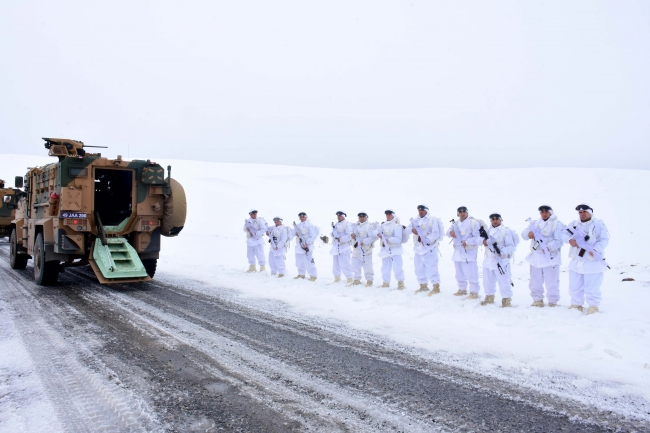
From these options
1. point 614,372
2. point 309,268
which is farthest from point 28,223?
point 614,372

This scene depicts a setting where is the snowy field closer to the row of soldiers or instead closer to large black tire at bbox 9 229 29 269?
the row of soldiers

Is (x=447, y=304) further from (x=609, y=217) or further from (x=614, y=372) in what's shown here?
(x=609, y=217)

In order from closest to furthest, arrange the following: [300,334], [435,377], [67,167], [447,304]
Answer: [435,377]
[300,334]
[447,304]
[67,167]

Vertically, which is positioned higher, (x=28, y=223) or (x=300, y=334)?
(x=28, y=223)

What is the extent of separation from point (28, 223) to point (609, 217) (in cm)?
2551

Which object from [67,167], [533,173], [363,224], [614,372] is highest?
[533,173]

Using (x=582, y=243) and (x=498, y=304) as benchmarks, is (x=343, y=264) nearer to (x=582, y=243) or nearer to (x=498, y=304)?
(x=498, y=304)

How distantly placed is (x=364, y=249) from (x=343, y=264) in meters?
0.79

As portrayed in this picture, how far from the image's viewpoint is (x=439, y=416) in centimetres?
340

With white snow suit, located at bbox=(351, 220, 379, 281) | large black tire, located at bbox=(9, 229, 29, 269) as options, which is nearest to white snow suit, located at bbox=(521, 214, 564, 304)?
white snow suit, located at bbox=(351, 220, 379, 281)

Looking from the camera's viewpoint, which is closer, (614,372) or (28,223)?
(614,372)

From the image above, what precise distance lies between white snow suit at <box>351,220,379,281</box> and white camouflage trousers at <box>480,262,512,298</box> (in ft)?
9.24

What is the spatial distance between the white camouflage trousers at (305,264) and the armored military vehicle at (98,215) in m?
3.12

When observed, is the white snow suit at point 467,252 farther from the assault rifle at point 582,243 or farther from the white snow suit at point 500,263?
the assault rifle at point 582,243
